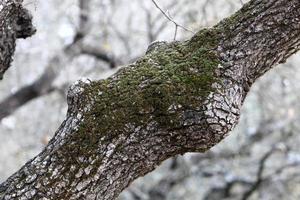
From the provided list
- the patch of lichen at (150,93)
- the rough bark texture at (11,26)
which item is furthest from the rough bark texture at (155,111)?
the rough bark texture at (11,26)

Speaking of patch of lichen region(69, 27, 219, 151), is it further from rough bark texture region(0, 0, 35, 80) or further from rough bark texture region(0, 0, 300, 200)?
rough bark texture region(0, 0, 35, 80)

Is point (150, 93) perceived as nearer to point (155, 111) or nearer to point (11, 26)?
point (155, 111)

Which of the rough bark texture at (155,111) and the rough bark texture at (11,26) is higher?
the rough bark texture at (11,26)

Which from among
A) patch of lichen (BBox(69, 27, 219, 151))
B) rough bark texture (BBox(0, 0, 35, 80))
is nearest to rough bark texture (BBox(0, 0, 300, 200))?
patch of lichen (BBox(69, 27, 219, 151))

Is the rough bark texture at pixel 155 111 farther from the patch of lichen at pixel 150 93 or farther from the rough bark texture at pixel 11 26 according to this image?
the rough bark texture at pixel 11 26

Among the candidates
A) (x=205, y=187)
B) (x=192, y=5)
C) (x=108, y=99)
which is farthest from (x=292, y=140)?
(x=108, y=99)

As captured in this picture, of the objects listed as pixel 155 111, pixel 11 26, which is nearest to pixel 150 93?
pixel 155 111
